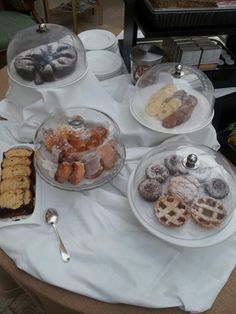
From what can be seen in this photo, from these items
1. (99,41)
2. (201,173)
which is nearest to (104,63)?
(99,41)

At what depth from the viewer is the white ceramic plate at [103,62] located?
0.97 m

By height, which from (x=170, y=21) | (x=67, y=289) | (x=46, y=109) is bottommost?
(x=67, y=289)

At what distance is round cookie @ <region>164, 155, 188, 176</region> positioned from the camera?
2.20 ft

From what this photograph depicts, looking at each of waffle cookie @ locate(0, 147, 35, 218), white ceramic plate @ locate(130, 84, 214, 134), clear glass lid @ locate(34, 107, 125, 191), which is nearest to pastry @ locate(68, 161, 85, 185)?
clear glass lid @ locate(34, 107, 125, 191)

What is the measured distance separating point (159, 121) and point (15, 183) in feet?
1.24

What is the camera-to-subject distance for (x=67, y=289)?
0.57 meters

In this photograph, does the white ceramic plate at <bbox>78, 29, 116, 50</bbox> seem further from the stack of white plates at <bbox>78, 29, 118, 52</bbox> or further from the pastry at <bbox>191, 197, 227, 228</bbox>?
the pastry at <bbox>191, 197, 227, 228</bbox>

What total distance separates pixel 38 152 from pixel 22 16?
1443 mm

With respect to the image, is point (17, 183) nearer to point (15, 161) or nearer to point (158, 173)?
point (15, 161)

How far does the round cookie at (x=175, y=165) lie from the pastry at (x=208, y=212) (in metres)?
0.08

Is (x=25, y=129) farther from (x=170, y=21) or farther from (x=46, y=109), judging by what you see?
(x=170, y=21)

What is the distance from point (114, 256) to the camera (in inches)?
23.3

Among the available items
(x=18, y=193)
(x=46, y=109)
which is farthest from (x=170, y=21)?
(x=18, y=193)

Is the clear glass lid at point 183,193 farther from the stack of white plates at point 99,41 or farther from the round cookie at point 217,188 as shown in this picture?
→ the stack of white plates at point 99,41
